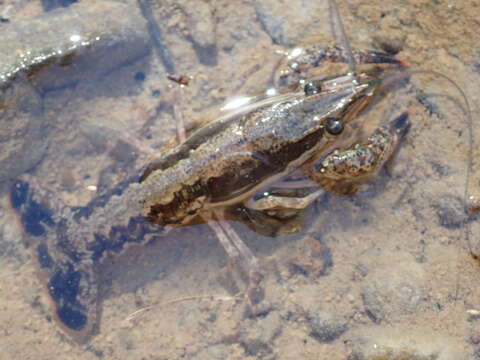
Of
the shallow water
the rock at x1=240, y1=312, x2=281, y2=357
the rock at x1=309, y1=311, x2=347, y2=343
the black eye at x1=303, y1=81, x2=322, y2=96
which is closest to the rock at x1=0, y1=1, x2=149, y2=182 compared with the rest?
the shallow water

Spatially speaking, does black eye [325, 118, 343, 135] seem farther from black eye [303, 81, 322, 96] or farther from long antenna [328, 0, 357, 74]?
long antenna [328, 0, 357, 74]

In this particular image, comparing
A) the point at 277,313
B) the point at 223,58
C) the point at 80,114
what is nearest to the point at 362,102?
the point at 223,58

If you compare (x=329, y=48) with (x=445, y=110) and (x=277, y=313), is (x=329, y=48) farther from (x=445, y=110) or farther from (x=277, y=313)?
(x=277, y=313)

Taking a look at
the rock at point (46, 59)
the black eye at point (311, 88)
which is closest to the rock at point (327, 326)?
the black eye at point (311, 88)

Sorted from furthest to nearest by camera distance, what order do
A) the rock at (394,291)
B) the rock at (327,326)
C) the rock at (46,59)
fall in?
the rock at (46,59)
the rock at (327,326)
the rock at (394,291)

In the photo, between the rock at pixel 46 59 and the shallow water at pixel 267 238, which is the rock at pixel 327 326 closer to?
the shallow water at pixel 267 238

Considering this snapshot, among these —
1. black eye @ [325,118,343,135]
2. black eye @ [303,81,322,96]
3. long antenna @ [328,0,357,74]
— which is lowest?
black eye @ [325,118,343,135]
